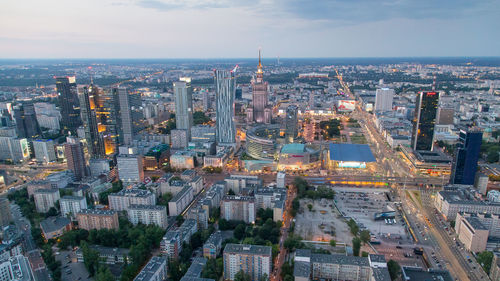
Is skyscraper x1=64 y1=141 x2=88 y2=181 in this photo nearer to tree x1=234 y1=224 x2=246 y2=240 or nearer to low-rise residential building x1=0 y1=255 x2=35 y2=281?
low-rise residential building x1=0 y1=255 x2=35 y2=281

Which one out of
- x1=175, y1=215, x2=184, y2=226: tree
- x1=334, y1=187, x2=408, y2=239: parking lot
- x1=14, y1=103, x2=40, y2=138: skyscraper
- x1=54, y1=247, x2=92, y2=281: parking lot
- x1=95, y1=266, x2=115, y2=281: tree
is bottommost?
x1=54, y1=247, x2=92, y2=281: parking lot

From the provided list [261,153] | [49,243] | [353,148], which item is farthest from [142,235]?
[353,148]

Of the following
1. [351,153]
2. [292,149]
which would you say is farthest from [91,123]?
[351,153]

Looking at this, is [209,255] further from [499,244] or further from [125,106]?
[125,106]

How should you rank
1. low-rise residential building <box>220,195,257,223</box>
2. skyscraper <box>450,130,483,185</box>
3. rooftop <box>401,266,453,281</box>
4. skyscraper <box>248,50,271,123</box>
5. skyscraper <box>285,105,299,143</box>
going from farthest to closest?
skyscraper <box>248,50,271,123</box>, skyscraper <box>285,105,299,143</box>, skyscraper <box>450,130,483,185</box>, low-rise residential building <box>220,195,257,223</box>, rooftop <box>401,266,453,281</box>

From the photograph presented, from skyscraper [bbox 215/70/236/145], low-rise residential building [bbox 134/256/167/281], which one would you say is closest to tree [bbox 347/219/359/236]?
low-rise residential building [bbox 134/256/167/281]

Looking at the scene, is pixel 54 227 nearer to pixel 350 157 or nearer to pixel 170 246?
pixel 170 246
